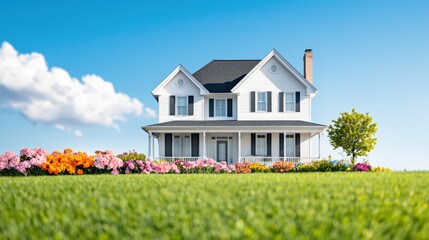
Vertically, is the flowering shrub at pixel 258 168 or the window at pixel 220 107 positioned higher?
the window at pixel 220 107

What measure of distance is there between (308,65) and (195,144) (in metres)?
10.1

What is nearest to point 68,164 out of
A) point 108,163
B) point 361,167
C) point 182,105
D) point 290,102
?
point 108,163

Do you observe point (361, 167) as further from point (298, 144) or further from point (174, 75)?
point (174, 75)

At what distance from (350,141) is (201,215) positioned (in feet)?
90.6

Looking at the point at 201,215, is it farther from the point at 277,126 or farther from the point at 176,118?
the point at 176,118

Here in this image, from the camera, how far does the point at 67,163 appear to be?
15.7 meters

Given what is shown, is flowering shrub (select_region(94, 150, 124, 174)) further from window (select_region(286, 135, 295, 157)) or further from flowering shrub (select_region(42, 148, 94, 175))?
window (select_region(286, 135, 295, 157))

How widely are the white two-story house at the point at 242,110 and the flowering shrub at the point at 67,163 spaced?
35.3 feet

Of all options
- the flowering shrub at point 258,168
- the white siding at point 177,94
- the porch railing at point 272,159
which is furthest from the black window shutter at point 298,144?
the flowering shrub at point 258,168

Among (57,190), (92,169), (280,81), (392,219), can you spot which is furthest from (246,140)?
(392,219)

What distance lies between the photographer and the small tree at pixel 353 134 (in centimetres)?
2998

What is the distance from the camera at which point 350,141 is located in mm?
30047

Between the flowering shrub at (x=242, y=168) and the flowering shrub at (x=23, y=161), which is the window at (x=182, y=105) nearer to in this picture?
the flowering shrub at (x=242, y=168)

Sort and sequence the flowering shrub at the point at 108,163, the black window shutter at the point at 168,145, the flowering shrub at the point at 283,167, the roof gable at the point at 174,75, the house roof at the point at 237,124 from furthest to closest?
1. the black window shutter at the point at 168,145
2. the roof gable at the point at 174,75
3. the house roof at the point at 237,124
4. the flowering shrub at the point at 283,167
5. the flowering shrub at the point at 108,163
